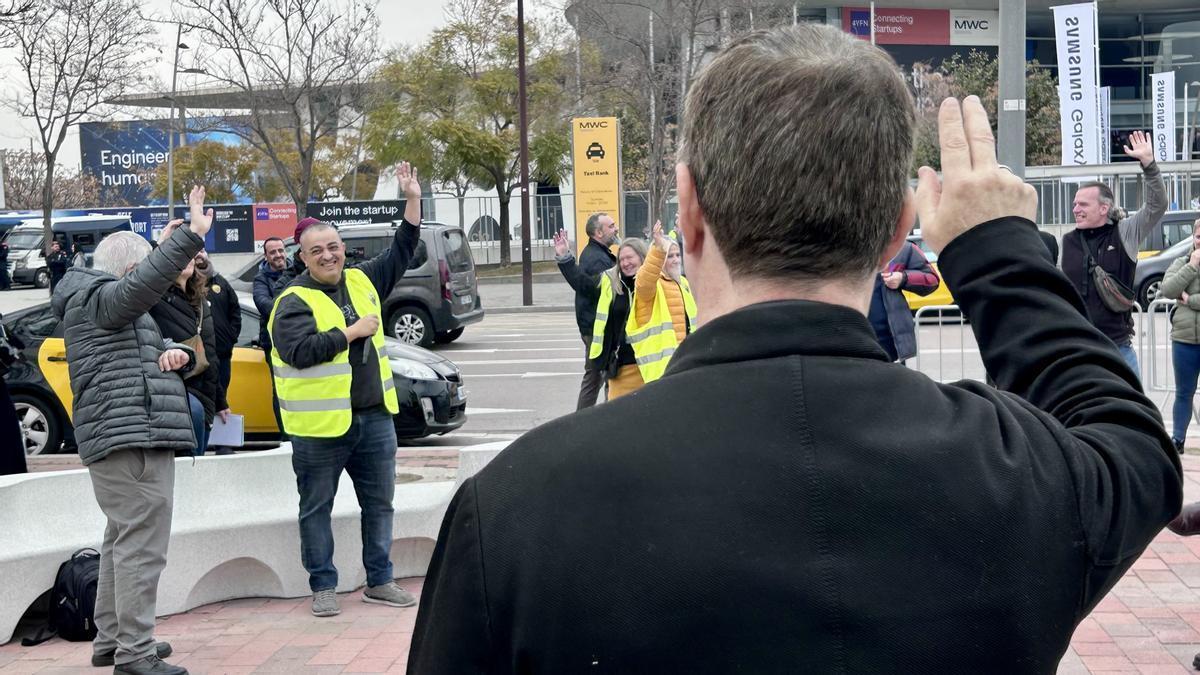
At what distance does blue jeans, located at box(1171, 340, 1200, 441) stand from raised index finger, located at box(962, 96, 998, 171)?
345 inches

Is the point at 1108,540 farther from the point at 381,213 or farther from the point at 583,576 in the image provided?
the point at 381,213

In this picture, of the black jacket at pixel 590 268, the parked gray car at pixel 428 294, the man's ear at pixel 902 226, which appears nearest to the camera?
the man's ear at pixel 902 226

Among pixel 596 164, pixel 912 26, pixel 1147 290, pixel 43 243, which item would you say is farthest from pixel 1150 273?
pixel 912 26

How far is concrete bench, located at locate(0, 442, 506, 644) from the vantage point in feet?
19.5

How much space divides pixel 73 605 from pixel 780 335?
5394 mm

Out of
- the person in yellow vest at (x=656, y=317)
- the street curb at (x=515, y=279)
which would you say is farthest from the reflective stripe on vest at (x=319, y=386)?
the street curb at (x=515, y=279)

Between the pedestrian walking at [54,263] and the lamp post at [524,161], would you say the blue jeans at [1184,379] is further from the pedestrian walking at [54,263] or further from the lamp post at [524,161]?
the pedestrian walking at [54,263]

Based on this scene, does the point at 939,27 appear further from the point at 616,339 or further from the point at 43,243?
the point at 616,339

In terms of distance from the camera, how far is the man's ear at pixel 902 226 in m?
1.43

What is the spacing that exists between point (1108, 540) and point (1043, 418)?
147mm

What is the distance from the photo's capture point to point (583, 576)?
1.22m

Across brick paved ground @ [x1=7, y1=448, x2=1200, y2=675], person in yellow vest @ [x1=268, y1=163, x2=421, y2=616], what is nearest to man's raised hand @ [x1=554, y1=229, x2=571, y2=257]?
person in yellow vest @ [x1=268, y1=163, x2=421, y2=616]

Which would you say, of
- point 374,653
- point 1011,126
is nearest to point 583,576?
point 374,653

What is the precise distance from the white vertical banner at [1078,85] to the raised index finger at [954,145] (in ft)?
78.2
